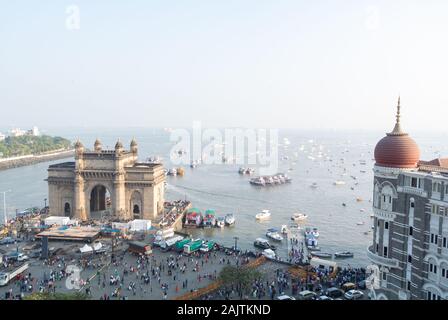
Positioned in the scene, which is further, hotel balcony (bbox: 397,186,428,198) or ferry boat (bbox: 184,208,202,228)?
ferry boat (bbox: 184,208,202,228)

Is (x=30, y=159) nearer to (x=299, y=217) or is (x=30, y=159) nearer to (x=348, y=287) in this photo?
(x=299, y=217)

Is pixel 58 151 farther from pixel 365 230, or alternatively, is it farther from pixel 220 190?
pixel 365 230

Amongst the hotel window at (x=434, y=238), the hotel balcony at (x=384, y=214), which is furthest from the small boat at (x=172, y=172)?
the hotel window at (x=434, y=238)

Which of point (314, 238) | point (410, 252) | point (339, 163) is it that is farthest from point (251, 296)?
point (339, 163)

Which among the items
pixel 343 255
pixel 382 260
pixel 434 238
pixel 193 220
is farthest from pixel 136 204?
pixel 434 238

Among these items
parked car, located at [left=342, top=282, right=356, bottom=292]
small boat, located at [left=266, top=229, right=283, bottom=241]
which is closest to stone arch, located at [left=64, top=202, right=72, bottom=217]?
small boat, located at [left=266, top=229, right=283, bottom=241]

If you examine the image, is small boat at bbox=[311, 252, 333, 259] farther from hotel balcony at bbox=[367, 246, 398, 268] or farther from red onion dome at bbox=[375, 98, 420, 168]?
red onion dome at bbox=[375, 98, 420, 168]

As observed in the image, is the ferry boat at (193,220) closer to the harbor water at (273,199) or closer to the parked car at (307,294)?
the harbor water at (273,199)
